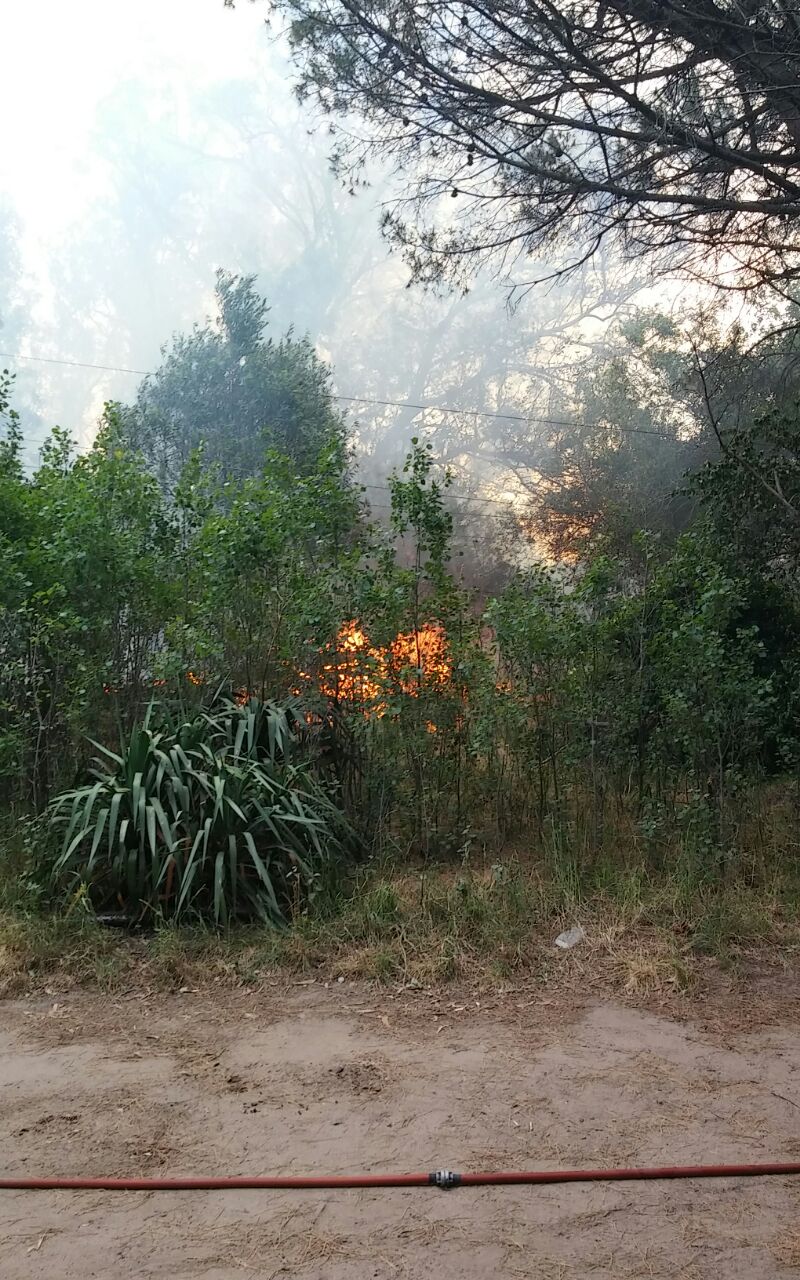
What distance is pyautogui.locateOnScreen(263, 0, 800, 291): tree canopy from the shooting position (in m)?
4.99

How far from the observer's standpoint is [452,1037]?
3348mm

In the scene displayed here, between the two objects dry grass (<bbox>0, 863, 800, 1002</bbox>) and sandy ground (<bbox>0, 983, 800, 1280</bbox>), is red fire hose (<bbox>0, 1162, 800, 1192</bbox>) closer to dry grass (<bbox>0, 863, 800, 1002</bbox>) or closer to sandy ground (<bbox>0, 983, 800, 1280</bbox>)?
sandy ground (<bbox>0, 983, 800, 1280</bbox>)

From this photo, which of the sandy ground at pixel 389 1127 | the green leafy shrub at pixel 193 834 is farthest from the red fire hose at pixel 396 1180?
the green leafy shrub at pixel 193 834

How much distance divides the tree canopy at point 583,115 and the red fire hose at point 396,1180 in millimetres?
4826

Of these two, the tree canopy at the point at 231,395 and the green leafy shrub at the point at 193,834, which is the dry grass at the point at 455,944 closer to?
the green leafy shrub at the point at 193,834

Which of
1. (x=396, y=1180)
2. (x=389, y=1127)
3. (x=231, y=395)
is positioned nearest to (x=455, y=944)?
(x=389, y=1127)

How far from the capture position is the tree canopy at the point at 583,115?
4.99 m

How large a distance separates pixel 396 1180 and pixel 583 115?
5.61 meters

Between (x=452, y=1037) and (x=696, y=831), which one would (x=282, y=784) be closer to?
(x=452, y=1037)

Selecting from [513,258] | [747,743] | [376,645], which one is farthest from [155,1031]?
[513,258]

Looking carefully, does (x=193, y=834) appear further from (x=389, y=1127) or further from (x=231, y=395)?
(x=231, y=395)

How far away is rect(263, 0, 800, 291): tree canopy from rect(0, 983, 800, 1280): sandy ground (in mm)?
4566

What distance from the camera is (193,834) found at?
450 cm

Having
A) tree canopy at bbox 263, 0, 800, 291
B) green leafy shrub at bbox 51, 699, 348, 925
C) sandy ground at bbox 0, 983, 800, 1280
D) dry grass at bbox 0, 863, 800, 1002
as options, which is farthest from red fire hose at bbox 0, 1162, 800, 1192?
tree canopy at bbox 263, 0, 800, 291
